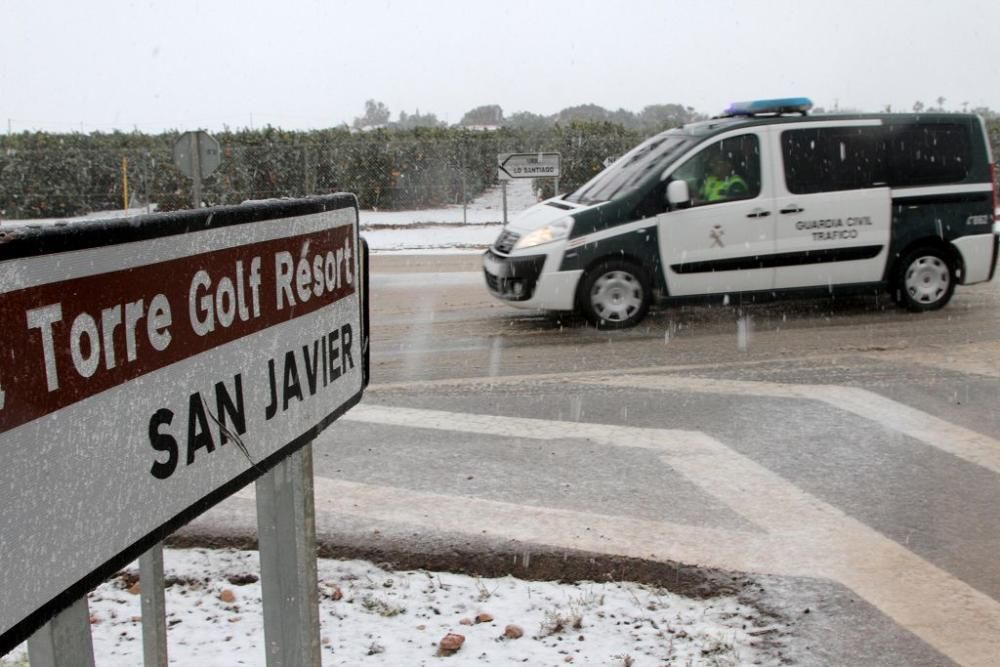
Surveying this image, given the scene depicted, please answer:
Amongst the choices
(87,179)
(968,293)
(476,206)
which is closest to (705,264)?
(968,293)

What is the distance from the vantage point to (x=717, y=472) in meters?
5.24

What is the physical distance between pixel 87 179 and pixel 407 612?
25.4m

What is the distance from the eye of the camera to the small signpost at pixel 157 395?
42.4 inches

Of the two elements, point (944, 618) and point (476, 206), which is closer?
point (944, 618)

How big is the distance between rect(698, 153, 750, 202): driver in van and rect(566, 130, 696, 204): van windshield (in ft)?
1.02

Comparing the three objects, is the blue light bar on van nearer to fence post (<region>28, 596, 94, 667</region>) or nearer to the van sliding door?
the van sliding door

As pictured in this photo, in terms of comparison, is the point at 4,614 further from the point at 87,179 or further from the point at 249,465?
the point at 87,179

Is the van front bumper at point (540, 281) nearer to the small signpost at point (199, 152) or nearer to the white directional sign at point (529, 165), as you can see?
the white directional sign at point (529, 165)

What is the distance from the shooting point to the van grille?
9095 mm

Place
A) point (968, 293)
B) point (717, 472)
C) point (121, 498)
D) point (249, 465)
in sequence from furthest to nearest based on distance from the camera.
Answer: point (968, 293)
point (717, 472)
point (249, 465)
point (121, 498)

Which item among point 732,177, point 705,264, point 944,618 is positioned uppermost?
point 732,177

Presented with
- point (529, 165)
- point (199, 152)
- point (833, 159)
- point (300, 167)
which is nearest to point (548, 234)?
point (833, 159)

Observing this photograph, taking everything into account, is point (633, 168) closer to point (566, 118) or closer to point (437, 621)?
point (437, 621)

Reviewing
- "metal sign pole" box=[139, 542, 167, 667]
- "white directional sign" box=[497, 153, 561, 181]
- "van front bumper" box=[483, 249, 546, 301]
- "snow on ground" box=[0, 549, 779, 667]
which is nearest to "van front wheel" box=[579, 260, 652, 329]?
"van front bumper" box=[483, 249, 546, 301]
